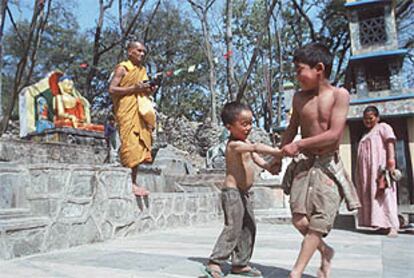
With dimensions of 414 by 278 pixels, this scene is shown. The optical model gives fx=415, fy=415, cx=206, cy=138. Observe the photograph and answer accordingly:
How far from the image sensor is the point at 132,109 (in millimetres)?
4523

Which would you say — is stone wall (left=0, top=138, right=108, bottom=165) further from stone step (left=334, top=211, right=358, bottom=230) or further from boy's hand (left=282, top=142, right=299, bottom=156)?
boy's hand (left=282, top=142, right=299, bottom=156)

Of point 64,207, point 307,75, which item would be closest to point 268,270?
point 307,75

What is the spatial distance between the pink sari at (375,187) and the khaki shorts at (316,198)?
109 inches

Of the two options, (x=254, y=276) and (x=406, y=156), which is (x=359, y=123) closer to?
(x=406, y=156)

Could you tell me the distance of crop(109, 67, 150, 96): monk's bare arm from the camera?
4453 millimetres

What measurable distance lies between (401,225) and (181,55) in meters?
22.7

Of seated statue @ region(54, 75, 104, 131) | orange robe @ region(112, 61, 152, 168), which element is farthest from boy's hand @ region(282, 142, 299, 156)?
seated statue @ region(54, 75, 104, 131)

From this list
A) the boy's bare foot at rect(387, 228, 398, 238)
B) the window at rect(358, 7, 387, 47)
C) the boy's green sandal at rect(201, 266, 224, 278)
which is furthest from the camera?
the window at rect(358, 7, 387, 47)

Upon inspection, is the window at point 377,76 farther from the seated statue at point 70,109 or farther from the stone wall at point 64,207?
the seated statue at point 70,109

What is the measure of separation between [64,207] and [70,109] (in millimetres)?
9571

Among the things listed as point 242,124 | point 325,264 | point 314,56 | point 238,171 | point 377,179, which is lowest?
point 325,264

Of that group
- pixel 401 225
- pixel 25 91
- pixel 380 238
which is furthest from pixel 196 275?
pixel 25 91

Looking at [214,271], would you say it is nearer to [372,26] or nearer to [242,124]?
[242,124]

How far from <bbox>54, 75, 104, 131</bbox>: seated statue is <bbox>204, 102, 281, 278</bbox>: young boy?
9.97 meters
